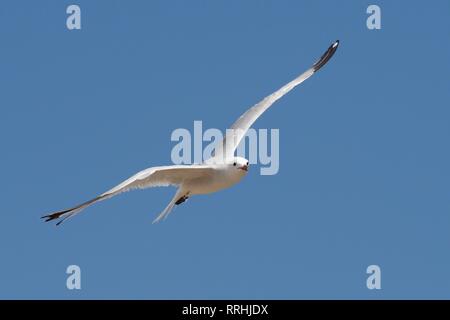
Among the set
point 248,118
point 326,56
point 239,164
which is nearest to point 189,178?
point 239,164

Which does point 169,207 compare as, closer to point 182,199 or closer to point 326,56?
point 182,199

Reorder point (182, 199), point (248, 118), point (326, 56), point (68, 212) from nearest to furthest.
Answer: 1. point (68, 212)
2. point (182, 199)
3. point (248, 118)
4. point (326, 56)

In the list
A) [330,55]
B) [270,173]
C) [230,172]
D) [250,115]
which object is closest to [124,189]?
[230,172]

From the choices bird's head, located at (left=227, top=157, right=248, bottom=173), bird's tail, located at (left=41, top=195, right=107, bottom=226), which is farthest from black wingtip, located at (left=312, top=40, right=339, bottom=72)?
bird's tail, located at (left=41, top=195, right=107, bottom=226)

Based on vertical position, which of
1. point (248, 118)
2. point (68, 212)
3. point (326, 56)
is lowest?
point (68, 212)

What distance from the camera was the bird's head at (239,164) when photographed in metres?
11.6

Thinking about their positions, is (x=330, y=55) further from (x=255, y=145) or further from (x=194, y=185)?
(x=194, y=185)

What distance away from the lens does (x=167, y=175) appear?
11.5m

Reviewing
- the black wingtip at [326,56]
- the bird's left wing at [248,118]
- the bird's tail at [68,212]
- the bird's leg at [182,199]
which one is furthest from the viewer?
the black wingtip at [326,56]

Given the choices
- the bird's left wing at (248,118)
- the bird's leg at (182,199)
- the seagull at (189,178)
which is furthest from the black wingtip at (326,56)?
the bird's leg at (182,199)

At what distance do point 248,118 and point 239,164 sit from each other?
2.31 meters

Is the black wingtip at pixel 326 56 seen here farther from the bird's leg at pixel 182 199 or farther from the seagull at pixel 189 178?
the bird's leg at pixel 182 199

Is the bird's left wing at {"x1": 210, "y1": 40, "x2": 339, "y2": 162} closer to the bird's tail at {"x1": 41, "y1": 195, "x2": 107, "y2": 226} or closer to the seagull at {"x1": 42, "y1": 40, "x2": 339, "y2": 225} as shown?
the seagull at {"x1": 42, "y1": 40, "x2": 339, "y2": 225}

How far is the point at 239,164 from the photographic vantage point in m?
11.6
